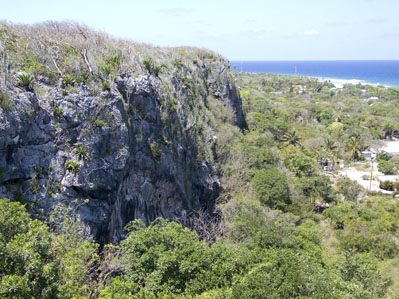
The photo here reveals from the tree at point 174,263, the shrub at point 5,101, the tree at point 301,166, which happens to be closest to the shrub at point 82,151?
the shrub at point 5,101

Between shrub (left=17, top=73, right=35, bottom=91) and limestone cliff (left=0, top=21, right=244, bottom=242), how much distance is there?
4 cm

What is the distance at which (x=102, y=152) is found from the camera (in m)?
13.9

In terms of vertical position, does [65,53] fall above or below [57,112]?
above

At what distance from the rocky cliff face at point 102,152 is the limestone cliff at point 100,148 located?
0.04m

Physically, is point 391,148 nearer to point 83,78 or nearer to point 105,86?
point 105,86

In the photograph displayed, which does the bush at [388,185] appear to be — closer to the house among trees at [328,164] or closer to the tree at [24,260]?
the house among trees at [328,164]

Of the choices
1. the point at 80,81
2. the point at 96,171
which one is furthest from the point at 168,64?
the point at 96,171

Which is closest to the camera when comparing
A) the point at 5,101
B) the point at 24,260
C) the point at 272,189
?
the point at 24,260

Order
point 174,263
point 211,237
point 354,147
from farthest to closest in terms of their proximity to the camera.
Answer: point 354,147
point 211,237
point 174,263

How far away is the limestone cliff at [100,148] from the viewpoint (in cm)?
1181

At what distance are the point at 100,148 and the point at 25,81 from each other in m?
3.85

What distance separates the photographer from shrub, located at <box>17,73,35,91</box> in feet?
40.6

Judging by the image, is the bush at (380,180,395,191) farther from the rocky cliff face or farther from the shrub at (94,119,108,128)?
the shrub at (94,119,108,128)

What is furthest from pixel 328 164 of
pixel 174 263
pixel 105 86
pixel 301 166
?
pixel 174 263
